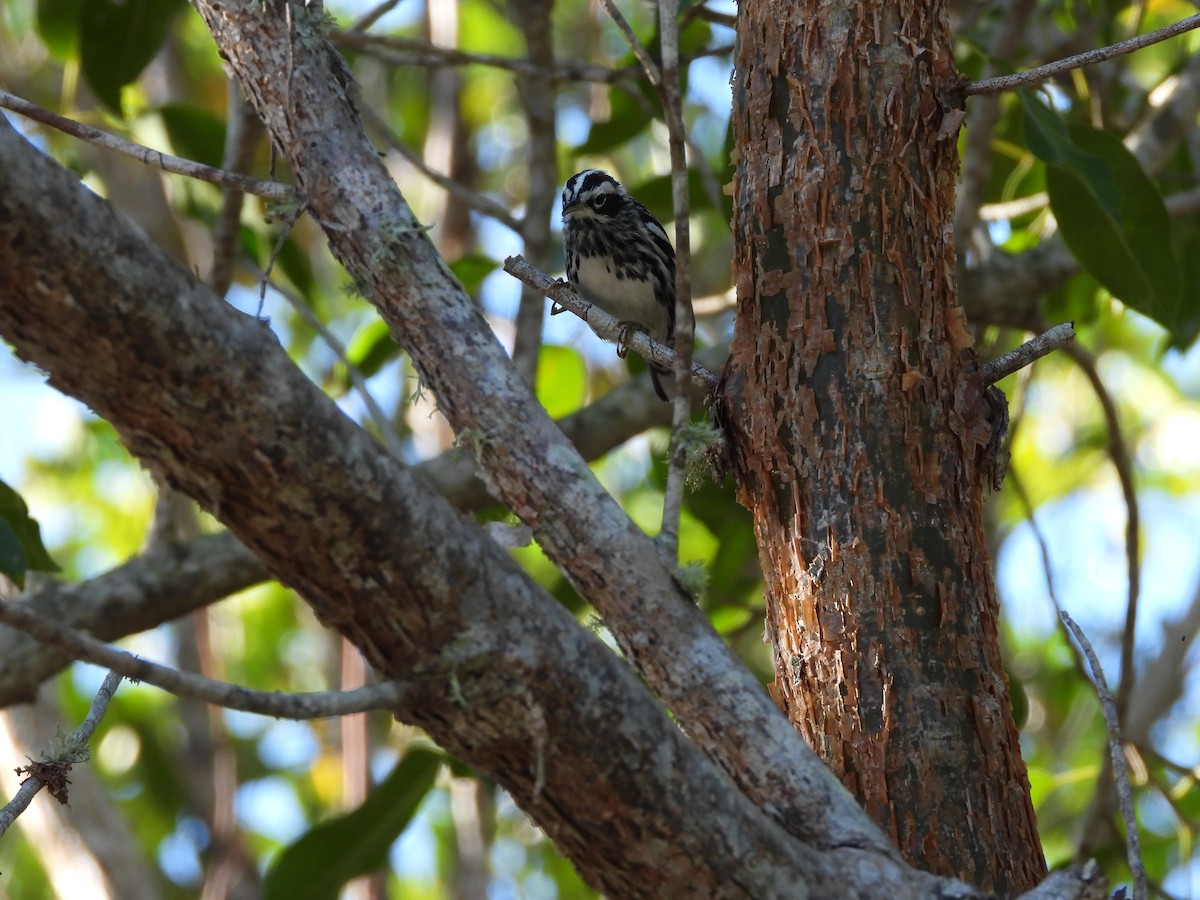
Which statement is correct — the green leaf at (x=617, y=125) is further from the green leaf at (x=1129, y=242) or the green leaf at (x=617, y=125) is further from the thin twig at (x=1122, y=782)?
the thin twig at (x=1122, y=782)

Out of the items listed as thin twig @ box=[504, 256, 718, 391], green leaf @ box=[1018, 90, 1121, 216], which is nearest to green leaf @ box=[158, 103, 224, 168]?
thin twig @ box=[504, 256, 718, 391]

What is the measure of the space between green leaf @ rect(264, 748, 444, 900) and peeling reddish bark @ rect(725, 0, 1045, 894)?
160 centimetres

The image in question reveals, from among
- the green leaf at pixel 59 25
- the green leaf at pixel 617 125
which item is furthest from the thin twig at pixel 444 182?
the green leaf at pixel 59 25

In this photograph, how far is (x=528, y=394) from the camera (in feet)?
5.88

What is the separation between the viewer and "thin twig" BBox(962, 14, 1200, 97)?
2012 millimetres

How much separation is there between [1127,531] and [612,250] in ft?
7.03

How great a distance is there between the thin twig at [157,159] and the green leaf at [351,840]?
2.06m

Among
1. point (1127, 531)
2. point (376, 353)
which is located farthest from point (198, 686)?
point (1127, 531)

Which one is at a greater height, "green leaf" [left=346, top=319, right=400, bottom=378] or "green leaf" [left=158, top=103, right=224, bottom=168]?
"green leaf" [left=158, top=103, right=224, bottom=168]

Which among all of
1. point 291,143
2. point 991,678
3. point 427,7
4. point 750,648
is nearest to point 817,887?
point 991,678

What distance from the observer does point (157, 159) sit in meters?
1.88

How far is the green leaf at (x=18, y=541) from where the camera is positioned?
2500 mm

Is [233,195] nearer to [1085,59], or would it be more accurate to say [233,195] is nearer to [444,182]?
[444,182]

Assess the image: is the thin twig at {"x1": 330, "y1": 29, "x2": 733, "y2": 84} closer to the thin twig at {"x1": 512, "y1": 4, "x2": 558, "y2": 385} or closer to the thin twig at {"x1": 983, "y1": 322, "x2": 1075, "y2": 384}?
the thin twig at {"x1": 512, "y1": 4, "x2": 558, "y2": 385}
